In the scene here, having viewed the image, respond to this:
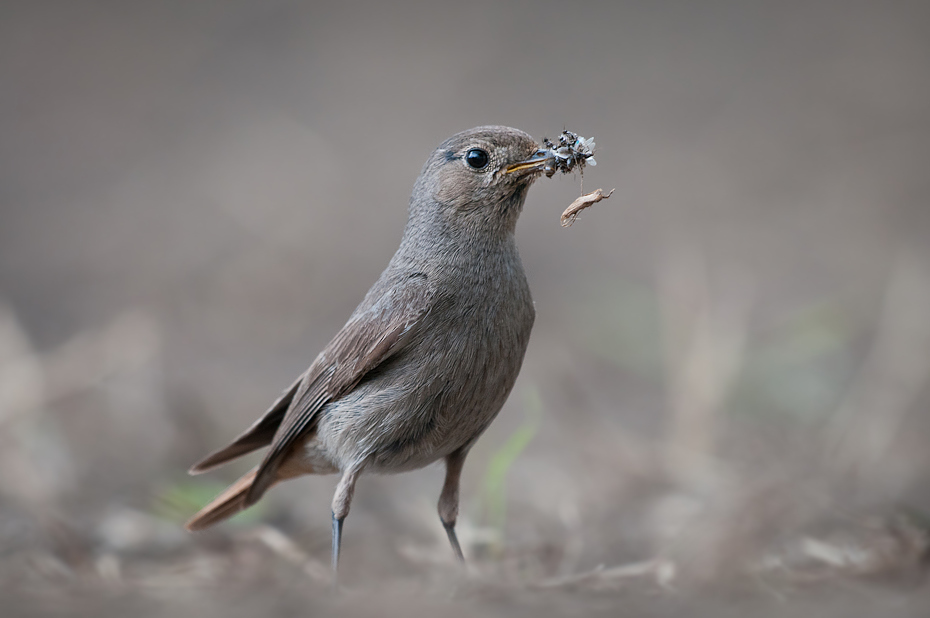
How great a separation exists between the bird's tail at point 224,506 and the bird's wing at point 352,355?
0.23ft

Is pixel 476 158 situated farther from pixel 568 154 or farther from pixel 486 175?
pixel 568 154

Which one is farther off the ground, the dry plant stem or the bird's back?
the dry plant stem

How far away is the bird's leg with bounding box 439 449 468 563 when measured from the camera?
4.45m

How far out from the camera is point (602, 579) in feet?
13.6

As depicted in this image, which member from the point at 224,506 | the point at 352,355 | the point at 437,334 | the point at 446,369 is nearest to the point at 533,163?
the point at 437,334

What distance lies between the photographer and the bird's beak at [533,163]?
3.96 metres

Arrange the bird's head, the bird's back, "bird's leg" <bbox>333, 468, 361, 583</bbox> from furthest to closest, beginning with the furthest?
"bird's leg" <bbox>333, 468, 361, 583</bbox> → the bird's head → the bird's back

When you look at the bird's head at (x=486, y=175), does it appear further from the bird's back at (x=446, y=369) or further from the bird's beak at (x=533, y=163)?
the bird's back at (x=446, y=369)

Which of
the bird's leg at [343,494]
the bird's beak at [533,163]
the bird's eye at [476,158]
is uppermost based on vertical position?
the bird's eye at [476,158]

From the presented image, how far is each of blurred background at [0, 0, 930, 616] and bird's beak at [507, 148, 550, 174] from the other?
Result: 1504mm

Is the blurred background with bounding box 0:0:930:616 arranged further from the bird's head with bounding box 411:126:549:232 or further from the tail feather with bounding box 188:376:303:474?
the bird's head with bounding box 411:126:549:232

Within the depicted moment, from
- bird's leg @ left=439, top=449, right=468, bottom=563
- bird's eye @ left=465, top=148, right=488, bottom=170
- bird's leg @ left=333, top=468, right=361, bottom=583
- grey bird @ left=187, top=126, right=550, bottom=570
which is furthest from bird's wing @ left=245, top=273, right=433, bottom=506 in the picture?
bird's leg @ left=439, top=449, right=468, bottom=563

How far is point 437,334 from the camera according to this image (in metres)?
3.90

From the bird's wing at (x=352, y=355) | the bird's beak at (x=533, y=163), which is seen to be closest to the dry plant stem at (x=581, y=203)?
the bird's beak at (x=533, y=163)
